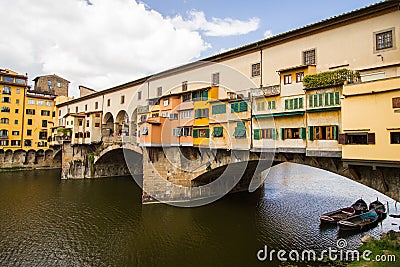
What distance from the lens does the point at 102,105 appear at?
138 ft

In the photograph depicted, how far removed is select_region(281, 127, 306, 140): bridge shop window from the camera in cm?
1582

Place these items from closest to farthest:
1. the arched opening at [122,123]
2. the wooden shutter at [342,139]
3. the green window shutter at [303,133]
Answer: the wooden shutter at [342,139], the green window shutter at [303,133], the arched opening at [122,123]

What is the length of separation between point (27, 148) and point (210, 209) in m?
44.2

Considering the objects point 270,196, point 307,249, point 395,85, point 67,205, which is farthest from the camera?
point 270,196

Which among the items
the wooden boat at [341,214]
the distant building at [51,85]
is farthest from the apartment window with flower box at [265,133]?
the distant building at [51,85]

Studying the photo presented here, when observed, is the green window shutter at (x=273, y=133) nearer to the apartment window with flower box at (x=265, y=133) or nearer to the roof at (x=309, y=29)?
the apartment window with flower box at (x=265, y=133)

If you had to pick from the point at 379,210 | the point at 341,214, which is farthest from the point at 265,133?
the point at 379,210

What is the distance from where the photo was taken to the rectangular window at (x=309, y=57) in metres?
17.1

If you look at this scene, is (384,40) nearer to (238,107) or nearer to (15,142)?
(238,107)

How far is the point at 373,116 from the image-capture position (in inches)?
483

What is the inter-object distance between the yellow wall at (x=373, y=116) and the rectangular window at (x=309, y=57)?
4729 millimetres

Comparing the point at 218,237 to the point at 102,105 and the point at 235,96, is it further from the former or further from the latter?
the point at 102,105

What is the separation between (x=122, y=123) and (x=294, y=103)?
2886cm

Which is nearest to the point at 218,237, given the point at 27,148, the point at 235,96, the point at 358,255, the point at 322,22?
the point at 358,255
